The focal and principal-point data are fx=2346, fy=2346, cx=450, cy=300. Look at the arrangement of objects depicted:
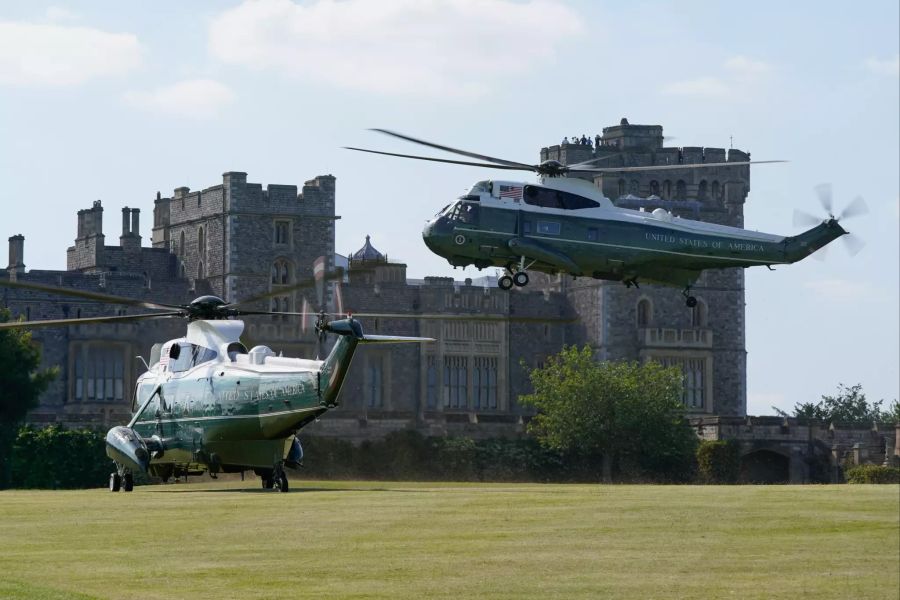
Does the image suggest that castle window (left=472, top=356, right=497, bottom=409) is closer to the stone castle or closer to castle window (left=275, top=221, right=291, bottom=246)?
the stone castle

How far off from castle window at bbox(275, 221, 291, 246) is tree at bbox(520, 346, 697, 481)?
1745cm

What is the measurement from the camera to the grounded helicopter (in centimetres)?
3788

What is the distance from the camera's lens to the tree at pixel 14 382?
9500cm

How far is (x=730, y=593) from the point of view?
5256 cm

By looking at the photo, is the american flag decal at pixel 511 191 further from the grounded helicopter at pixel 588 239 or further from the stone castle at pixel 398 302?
the stone castle at pixel 398 302

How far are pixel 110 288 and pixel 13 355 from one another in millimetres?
18207

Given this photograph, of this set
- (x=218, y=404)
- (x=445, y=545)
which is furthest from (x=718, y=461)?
(x=445, y=545)

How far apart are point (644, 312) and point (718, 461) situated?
686 inches

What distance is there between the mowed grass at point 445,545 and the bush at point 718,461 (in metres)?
31.8

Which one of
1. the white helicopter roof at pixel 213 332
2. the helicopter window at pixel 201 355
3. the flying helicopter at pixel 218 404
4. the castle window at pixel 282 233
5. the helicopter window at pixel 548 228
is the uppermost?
the castle window at pixel 282 233

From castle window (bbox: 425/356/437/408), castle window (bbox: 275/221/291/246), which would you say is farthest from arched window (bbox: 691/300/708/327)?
castle window (bbox: 275/221/291/246)

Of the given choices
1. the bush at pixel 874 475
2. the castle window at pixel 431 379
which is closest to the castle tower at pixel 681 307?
the castle window at pixel 431 379

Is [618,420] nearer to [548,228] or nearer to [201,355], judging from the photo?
[201,355]

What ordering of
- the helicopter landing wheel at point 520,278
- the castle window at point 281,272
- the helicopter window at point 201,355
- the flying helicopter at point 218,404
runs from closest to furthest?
the helicopter landing wheel at point 520,278 < the flying helicopter at point 218,404 < the helicopter window at point 201,355 < the castle window at point 281,272
